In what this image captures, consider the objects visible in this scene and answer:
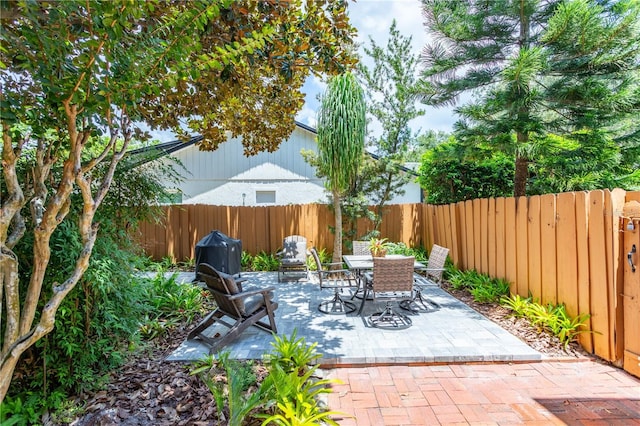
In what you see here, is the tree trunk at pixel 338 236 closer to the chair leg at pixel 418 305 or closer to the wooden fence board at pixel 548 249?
the chair leg at pixel 418 305

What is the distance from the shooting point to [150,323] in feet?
13.1

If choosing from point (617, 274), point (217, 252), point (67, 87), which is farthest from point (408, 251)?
point (67, 87)

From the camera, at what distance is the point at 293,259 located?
7.29 m

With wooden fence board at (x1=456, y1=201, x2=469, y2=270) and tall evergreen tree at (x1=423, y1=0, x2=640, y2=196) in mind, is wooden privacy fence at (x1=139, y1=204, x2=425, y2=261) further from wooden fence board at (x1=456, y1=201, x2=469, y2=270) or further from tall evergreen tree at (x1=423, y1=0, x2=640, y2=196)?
→ tall evergreen tree at (x1=423, y1=0, x2=640, y2=196)

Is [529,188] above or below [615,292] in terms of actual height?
above

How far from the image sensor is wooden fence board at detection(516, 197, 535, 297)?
4648 mm

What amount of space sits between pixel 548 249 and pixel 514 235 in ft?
2.65

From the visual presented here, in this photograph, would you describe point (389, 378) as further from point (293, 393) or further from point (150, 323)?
point (150, 323)

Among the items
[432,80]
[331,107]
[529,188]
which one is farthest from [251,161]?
[529,188]

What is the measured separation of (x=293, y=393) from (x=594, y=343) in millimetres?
3333

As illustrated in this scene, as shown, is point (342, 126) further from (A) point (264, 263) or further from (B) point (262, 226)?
(A) point (264, 263)

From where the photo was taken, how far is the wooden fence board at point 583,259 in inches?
138

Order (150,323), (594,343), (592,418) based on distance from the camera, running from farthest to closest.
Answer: (150,323) < (594,343) < (592,418)

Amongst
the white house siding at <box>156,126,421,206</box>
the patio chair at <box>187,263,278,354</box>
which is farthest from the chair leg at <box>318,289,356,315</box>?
the white house siding at <box>156,126,421,206</box>
